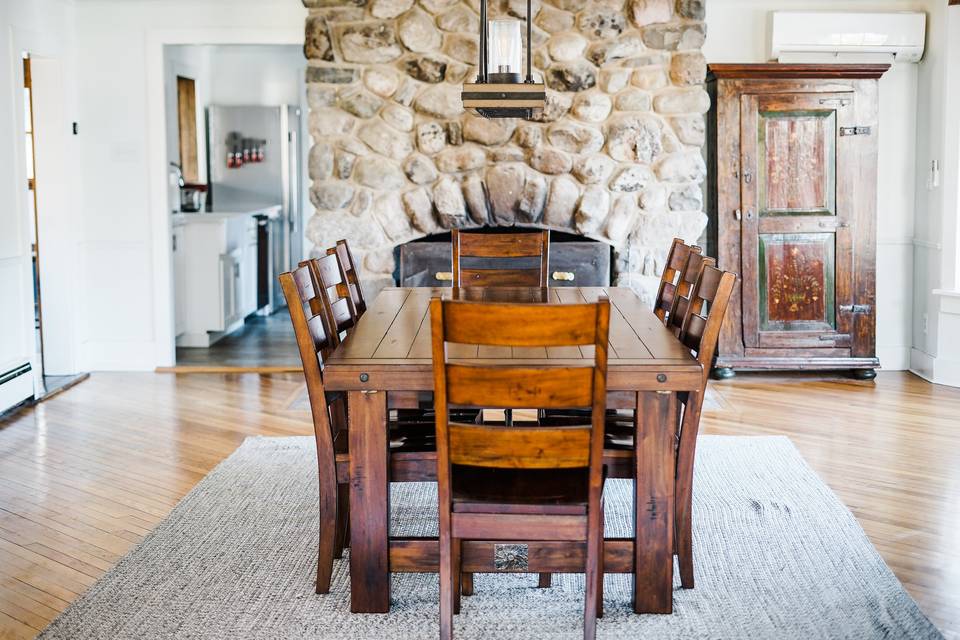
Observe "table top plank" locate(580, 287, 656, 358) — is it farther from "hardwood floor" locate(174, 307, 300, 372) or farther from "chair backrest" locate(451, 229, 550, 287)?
"hardwood floor" locate(174, 307, 300, 372)

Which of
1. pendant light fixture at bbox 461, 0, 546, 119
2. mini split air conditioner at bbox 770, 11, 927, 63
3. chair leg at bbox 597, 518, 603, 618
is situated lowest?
chair leg at bbox 597, 518, 603, 618

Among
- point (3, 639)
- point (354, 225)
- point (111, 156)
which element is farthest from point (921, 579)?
point (111, 156)

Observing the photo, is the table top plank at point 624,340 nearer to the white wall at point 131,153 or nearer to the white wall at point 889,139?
the white wall at point 889,139

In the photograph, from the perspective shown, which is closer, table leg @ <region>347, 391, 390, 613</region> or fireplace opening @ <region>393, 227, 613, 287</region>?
table leg @ <region>347, 391, 390, 613</region>

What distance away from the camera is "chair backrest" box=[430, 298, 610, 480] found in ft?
7.63

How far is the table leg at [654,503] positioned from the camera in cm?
278

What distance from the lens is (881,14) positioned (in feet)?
19.7

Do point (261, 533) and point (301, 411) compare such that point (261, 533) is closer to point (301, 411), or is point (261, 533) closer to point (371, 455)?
point (371, 455)

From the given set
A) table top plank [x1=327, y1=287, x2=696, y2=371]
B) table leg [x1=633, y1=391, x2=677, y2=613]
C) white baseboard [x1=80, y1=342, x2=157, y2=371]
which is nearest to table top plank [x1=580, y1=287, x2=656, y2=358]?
table top plank [x1=327, y1=287, x2=696, y2=371]

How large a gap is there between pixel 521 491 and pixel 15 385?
375 centimetres

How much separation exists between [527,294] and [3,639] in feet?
7.25

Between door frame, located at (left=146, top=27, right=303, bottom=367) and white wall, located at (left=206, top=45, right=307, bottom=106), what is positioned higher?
white wall, located at (left=206, top=45, right=307, bottom=106)

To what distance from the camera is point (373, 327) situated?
331cm

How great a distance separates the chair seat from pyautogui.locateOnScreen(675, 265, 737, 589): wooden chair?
0.39 m
